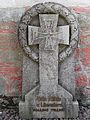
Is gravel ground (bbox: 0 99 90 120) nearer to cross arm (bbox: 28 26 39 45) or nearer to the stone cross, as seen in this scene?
the stone cross

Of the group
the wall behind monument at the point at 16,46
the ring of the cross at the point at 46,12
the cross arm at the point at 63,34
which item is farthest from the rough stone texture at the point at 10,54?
the cross arm at the point at 63,34

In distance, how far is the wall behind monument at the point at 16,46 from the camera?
404 centimetres

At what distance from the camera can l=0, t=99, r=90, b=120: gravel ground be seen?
3.87 meters

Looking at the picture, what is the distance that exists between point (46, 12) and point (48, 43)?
437mm

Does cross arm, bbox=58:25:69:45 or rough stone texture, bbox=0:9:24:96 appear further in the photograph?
rough stone texture, bbox=0:9:24:96

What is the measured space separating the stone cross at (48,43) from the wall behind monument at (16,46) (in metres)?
0.37

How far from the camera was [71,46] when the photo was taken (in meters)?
3.82

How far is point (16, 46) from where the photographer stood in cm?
409

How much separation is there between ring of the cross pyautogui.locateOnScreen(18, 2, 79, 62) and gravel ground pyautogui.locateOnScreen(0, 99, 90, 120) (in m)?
0.85

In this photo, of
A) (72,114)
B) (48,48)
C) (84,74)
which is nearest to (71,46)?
(48,48)

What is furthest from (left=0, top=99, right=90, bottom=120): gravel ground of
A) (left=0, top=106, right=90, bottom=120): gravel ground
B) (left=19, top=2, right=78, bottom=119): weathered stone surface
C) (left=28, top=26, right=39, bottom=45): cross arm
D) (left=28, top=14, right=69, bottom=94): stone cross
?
(left=28, top=26, right=39, bottom=45): cross arm

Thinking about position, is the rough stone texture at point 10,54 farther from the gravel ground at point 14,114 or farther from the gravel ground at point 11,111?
the gravel ground at point 14,114

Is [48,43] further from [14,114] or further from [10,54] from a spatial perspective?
[14,114]

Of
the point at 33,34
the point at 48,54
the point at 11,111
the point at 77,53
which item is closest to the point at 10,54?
the point at 33,34
